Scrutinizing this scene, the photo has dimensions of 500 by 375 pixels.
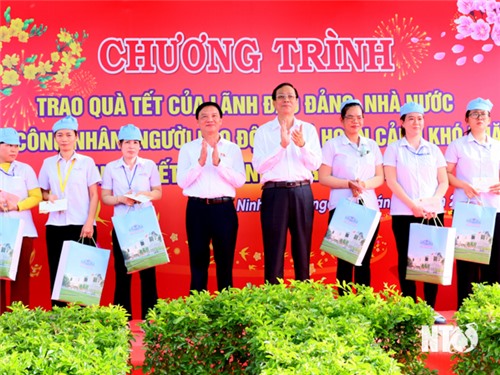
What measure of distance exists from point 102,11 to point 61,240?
1.89 metres

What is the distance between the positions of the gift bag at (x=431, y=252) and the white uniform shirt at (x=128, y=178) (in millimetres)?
1879

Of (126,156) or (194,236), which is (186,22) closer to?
(126,156)

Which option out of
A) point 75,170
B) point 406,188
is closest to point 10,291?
point 75,170

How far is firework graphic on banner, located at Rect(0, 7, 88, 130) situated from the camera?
5652mm

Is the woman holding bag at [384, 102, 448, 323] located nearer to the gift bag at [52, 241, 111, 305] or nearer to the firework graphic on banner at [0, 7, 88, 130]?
the gift bag at [52, 241, 111, 305]

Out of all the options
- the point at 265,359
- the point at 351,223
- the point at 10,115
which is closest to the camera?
the point at 265,359

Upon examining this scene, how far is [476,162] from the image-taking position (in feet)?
17.0

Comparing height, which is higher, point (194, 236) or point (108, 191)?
point (108, 191)

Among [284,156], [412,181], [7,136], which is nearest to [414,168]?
[412,181]

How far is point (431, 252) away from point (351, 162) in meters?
0.84

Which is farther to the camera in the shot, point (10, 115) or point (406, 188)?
point (10, 115)

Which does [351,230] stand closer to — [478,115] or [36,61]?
[478,115]

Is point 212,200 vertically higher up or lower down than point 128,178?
lower down

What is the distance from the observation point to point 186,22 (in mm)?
5777
